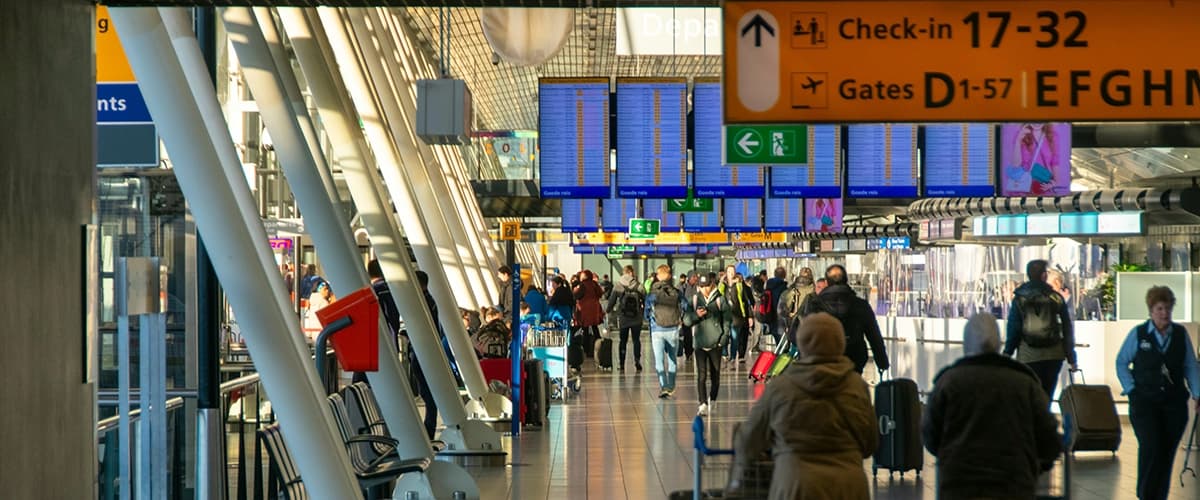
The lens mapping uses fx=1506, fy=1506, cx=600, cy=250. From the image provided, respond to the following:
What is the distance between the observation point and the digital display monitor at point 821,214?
26.3 meters

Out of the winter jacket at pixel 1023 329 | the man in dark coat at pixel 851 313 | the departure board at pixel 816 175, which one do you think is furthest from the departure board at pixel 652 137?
the winter jacket at pixel 1023 329

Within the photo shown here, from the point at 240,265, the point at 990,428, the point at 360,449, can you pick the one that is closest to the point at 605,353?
the point at 360,449

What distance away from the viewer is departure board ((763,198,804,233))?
26656 millimetres

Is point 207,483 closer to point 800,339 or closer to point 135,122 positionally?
point 135,122

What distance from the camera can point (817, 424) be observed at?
230 inches

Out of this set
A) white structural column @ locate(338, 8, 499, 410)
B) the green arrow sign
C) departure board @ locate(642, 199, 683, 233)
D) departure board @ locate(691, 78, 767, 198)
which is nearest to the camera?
white structural column @ locate(338, 8, 499, 410)

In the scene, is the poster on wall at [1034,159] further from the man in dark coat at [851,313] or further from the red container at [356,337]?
the red container at [356,337]

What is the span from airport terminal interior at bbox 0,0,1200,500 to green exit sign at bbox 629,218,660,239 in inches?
174

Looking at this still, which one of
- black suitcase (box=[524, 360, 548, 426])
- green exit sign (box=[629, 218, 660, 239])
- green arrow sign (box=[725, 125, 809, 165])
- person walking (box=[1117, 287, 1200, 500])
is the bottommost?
black suitcase (box=[524, 360, 548, 426])

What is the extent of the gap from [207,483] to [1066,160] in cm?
1322

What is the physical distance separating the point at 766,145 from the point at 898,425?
18.2ft

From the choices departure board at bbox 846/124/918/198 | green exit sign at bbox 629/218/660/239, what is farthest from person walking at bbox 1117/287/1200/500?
green exit sign at bbox 629/218/660/239

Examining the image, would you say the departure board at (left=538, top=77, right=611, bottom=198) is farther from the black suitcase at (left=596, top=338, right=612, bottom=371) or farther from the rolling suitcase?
the rolling suitcase

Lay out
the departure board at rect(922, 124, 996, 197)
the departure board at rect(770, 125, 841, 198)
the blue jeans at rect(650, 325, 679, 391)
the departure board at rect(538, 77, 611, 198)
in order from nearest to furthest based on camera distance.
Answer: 1. the departure board at rect(538, 77, 611, 198)
2. the departure board at rect(922, 124, 996, 197)
3. the departure board at rect(770, 125, 841, 198)
4. the blue jeans at rect(650, 325, 679, 391)
